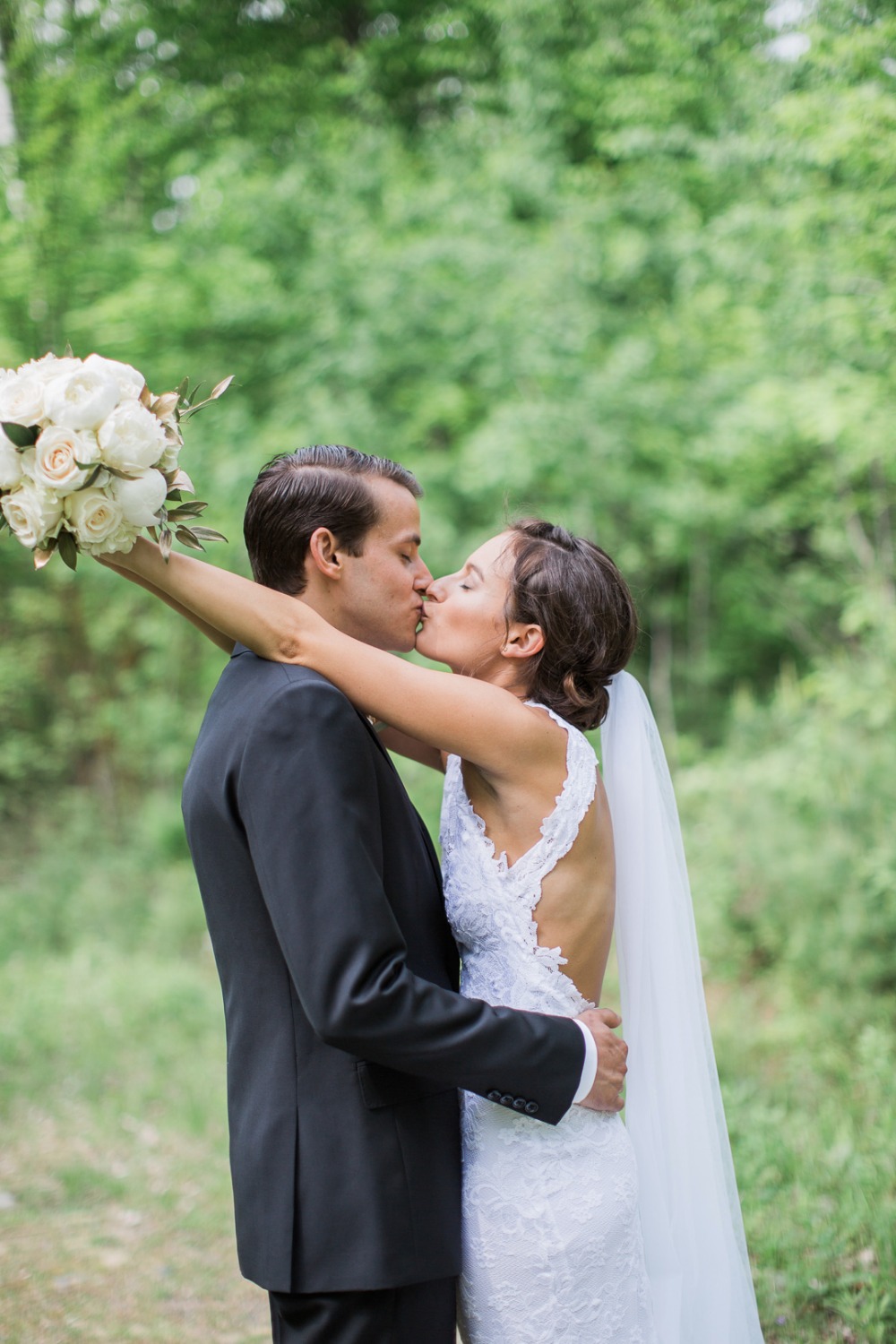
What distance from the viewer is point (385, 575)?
8.23 ft

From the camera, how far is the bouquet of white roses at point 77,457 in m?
1.92

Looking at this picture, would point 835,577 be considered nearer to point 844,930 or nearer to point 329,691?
point 844,930

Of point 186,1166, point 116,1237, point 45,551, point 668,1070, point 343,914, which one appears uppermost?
point 45,551

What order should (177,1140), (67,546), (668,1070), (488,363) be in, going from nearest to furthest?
1. (67,546)
2. (668,1070)
3. (177,1140)
4. (488,363)

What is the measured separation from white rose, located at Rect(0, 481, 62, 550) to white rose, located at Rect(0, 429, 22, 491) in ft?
0.08

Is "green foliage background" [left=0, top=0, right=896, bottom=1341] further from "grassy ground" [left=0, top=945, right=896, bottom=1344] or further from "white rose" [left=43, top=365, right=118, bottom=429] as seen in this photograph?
"white rose" [left=43, top=365, right=118, bottom=429]

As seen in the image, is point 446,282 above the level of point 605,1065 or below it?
above

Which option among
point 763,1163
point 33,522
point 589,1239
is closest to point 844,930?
point 763,1163

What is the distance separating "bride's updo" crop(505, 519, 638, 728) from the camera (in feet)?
8.21

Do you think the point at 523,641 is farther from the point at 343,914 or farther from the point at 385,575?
the point at 343,914

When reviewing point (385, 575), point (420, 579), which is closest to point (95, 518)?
point (385, 575)

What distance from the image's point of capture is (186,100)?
Result: 1106 cm

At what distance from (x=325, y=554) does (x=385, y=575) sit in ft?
0.53

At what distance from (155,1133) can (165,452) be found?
5.01 m
